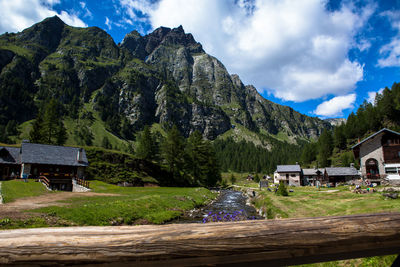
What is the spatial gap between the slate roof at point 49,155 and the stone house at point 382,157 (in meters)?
65.7

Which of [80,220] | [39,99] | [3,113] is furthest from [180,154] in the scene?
[39,99]

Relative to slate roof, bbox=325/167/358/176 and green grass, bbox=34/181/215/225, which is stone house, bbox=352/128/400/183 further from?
green grass, bbox=34/181/215/225

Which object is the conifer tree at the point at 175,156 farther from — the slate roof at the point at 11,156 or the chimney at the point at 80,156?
the slate roof at the point at 11,156

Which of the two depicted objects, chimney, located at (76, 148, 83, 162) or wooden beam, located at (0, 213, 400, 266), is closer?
wooden beam, located at (0, 213, 400, 266)

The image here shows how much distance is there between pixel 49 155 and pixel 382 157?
241ft

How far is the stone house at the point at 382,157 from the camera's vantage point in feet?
138

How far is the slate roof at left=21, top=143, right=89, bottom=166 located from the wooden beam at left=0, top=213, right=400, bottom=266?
5925 cm

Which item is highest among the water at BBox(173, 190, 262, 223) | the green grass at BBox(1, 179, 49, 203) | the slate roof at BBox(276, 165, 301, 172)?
the slate roof at BBox(276, 165, 301, 172)

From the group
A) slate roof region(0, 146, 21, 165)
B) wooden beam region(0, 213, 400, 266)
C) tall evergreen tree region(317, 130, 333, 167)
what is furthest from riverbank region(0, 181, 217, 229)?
tall evergreen tree region(317, 130, 333, 167)

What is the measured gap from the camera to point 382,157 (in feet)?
141

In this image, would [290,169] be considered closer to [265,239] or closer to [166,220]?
[166,220]

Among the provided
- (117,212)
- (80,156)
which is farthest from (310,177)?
(117,212)

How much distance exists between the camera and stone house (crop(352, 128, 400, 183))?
4209 centimetres

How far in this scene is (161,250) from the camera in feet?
6.60
